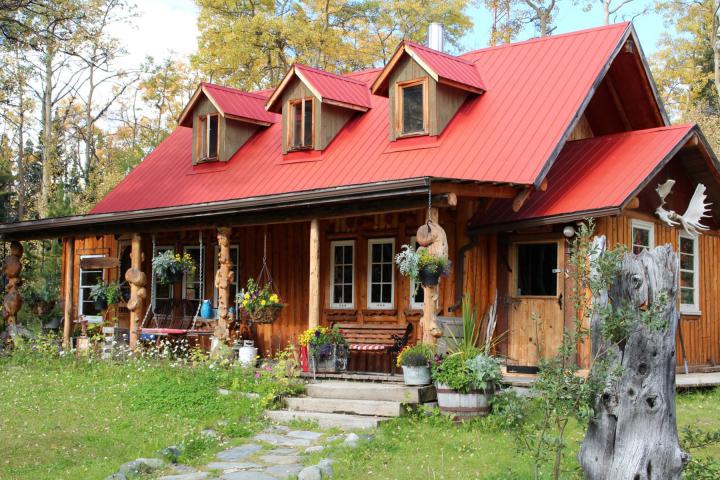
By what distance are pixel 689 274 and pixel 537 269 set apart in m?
3.30

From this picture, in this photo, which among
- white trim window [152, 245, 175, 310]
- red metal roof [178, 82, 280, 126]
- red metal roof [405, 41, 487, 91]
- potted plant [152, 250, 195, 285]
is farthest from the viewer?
red metal roof [178, 82, 280, 126]

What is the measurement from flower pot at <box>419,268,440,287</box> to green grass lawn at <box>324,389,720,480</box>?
70.8 inches

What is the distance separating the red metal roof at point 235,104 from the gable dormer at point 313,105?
4.28 ft

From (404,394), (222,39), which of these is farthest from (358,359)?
(222,39)

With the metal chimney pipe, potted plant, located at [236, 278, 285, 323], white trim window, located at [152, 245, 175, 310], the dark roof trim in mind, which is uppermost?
the metal chimney pipe

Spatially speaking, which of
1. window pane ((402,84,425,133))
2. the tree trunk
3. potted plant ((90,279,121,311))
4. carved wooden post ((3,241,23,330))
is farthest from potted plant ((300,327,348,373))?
carved wooden post ((3,241,23,330))

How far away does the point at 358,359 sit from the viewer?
14664 mm

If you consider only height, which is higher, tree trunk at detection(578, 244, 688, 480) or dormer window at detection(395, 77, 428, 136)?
dormer window at detection(395, 77, 428, 136)

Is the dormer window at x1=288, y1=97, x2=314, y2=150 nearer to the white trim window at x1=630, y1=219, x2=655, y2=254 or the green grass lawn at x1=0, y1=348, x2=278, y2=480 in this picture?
the green grass lawn at x1=0, y1=348, x2=278, y2=480

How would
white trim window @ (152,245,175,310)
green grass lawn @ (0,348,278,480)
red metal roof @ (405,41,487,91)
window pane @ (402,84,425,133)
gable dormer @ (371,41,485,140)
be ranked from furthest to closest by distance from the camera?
white trim window @ (152,245,175,310) < window pane @ (402,84,425,133) < gable dormer @ (371,41,485,140) < red metal roof @ (405,41,487,91) < green grass lawn @ (0,348,278,480)

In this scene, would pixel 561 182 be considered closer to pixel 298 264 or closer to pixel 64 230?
pixel 298 264

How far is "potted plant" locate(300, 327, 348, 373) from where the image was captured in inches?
486

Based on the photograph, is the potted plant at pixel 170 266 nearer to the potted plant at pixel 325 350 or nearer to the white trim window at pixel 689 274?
the potted plant at pixel 325 350

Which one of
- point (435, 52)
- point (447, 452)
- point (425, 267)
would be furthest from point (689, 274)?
point (447, 452)
